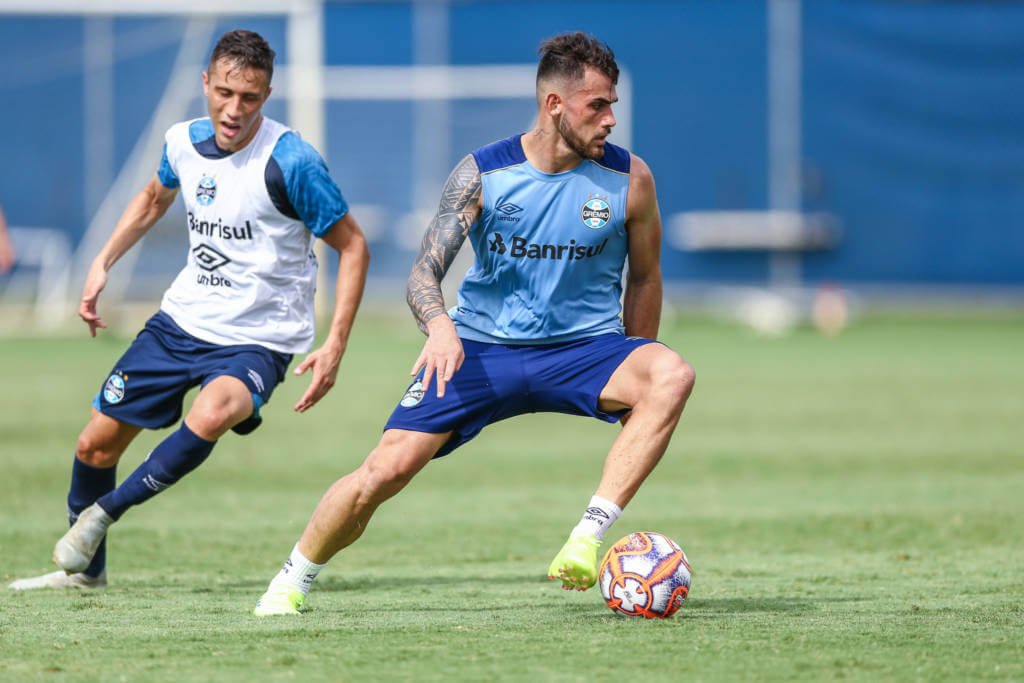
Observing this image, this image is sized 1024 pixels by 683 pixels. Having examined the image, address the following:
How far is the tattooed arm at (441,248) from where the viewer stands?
6031 mm

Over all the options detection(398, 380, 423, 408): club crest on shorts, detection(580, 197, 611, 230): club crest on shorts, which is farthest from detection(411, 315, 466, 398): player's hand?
detection(580, 197, 611, 230): club crest on shorts

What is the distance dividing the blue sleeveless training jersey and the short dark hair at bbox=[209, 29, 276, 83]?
1.17 meters

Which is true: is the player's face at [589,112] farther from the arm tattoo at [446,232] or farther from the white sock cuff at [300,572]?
the white sock cuff at [300,572]

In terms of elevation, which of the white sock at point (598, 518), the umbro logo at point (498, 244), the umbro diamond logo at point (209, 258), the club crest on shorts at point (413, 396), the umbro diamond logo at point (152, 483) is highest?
the umbro logo at point (498, 244)

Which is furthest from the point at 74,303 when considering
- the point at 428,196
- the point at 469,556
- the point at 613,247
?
the point at 613,247

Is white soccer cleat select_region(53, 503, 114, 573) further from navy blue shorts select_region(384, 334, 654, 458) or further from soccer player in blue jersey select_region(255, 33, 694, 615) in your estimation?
navy blue shorts select_region(384, 334, 654, 458)

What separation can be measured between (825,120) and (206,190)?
2182 cm

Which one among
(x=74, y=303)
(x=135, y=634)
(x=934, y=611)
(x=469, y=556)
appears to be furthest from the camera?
(x=74, y=303)

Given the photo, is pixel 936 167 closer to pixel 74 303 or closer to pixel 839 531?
pixel 74 303

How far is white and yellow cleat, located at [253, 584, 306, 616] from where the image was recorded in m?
6.03

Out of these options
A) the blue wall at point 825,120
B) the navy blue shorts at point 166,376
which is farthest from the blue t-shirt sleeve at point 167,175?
the blue wall at point 825,120

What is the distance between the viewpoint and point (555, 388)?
629cm

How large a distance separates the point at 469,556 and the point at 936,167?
21211mm

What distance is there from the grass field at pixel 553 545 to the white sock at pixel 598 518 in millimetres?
354
